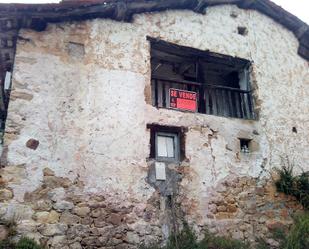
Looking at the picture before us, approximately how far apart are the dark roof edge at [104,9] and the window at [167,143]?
2.29 metres

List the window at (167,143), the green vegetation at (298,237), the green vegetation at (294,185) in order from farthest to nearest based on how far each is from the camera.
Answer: the green vegetation at (294,185)
the window at (167,143)
the green vegetation at (298,237)

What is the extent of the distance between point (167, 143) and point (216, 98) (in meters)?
2.18

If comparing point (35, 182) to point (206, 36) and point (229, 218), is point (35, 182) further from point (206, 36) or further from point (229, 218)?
point (206, 36)

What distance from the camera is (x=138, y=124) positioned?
6320mm

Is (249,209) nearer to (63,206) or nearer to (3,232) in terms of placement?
(63,206)

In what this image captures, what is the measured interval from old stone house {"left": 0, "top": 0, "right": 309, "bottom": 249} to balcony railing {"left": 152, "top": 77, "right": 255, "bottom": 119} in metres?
0.03

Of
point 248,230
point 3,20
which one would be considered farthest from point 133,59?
point 248,230

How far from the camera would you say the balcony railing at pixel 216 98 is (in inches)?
298

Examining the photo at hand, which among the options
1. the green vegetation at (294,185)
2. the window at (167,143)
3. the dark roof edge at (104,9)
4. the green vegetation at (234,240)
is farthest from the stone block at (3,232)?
the green vegetation at (294,185)

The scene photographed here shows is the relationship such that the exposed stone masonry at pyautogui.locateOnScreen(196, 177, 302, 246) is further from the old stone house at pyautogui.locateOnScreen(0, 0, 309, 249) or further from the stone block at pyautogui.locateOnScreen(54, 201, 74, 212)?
the stone block at pyautogui.locateOnScreen(54, 201, 74, 212)

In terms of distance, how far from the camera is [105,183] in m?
5.74

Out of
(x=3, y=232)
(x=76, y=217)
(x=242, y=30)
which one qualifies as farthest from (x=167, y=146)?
(x=242, y=30)

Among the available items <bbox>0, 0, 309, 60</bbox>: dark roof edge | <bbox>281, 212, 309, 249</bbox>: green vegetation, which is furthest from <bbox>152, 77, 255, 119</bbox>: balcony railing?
<bbox>281, 212, 309, 249</bbox>: green vegetation

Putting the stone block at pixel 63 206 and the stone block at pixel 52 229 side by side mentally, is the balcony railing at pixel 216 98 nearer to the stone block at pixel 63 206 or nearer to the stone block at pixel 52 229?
the stone block at pixel 63 206
